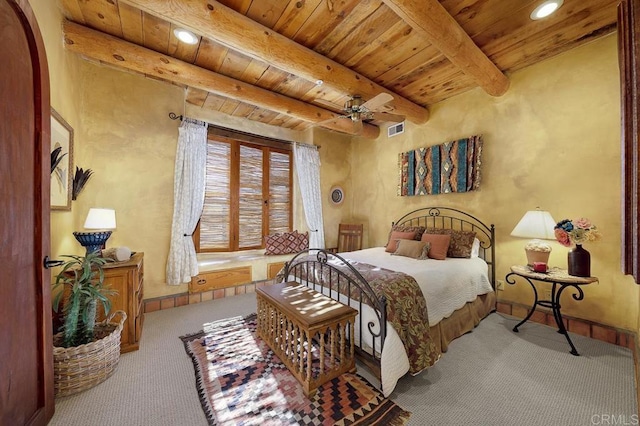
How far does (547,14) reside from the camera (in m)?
1.98

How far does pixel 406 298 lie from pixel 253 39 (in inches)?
98.6

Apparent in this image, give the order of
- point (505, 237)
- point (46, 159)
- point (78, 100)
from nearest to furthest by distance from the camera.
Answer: point (46, 159) < point (78, 100) < point (505, 237)

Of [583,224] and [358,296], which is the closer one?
[358,296]

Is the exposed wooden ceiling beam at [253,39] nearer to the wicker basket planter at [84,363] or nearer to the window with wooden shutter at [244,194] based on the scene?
the window with wooden shutter at [244,194]

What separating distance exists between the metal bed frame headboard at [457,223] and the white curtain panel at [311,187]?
4.67 ft

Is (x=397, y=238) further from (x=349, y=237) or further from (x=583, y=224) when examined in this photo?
(x=583, y=224)

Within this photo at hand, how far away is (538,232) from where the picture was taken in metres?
2.39

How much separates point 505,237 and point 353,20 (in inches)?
119

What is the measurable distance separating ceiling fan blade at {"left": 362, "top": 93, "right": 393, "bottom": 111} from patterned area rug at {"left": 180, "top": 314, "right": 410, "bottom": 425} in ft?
8.16

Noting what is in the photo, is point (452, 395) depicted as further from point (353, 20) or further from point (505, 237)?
point (353, 20)

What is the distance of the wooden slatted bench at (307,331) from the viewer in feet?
5.39

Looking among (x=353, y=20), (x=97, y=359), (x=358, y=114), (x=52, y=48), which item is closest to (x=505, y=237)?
(x=358, y=114)

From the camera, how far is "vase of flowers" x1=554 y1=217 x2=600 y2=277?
212cm
